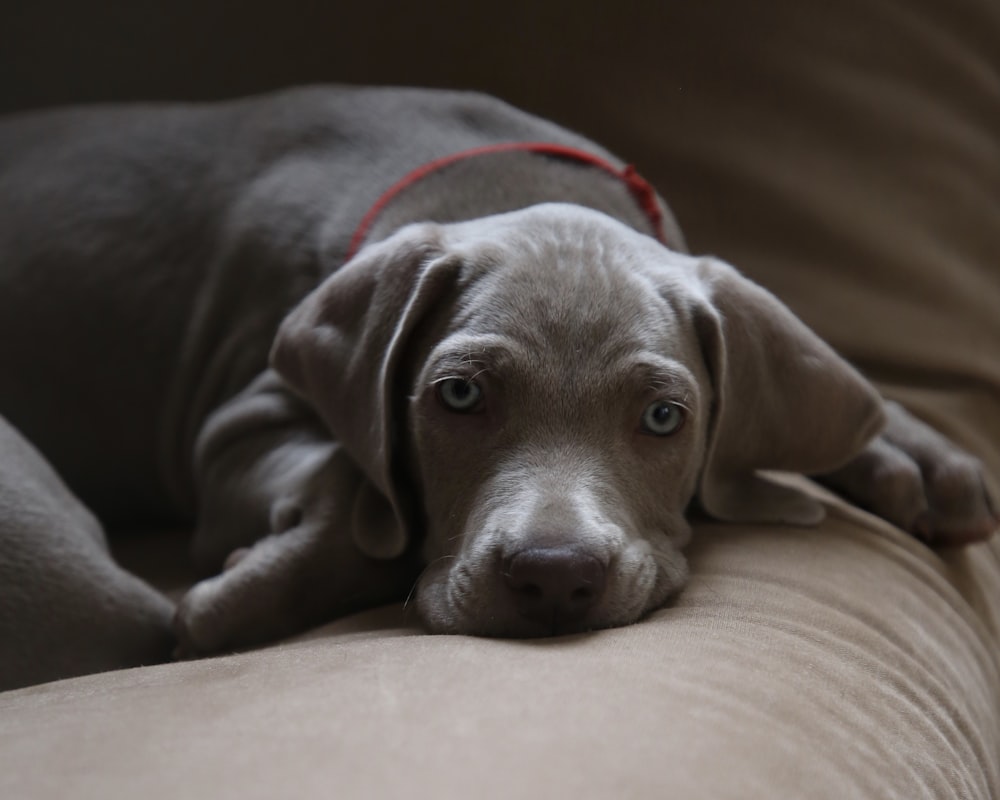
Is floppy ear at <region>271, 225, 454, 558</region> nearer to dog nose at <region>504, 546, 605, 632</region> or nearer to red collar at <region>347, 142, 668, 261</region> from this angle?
red collar at <region>347, 142, 668, 261</region>

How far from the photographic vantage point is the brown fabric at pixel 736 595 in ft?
4.51

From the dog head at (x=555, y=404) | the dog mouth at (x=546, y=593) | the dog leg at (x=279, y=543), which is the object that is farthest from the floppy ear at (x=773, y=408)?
the dog leg at (x=279, y=543)

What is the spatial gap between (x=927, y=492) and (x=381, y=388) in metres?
1.09

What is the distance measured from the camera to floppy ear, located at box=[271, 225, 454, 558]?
2.19m

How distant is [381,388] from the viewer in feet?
7.13

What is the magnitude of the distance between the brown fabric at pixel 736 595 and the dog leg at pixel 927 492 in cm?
7

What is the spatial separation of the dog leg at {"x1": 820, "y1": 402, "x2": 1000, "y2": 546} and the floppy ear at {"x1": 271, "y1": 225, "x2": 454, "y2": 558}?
92 centimetres

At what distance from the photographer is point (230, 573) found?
227 centimetres

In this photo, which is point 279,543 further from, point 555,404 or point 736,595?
point 736,595

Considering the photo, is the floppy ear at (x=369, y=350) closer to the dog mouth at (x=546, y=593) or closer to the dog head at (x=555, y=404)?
the dog head at (x=555, y=404)

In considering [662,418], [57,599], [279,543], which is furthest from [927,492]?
[57,599]

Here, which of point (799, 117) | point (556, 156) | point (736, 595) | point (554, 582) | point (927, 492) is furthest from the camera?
point (799, 117)

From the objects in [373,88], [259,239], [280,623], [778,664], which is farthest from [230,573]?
[373,88]

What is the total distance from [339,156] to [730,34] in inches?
37.5
